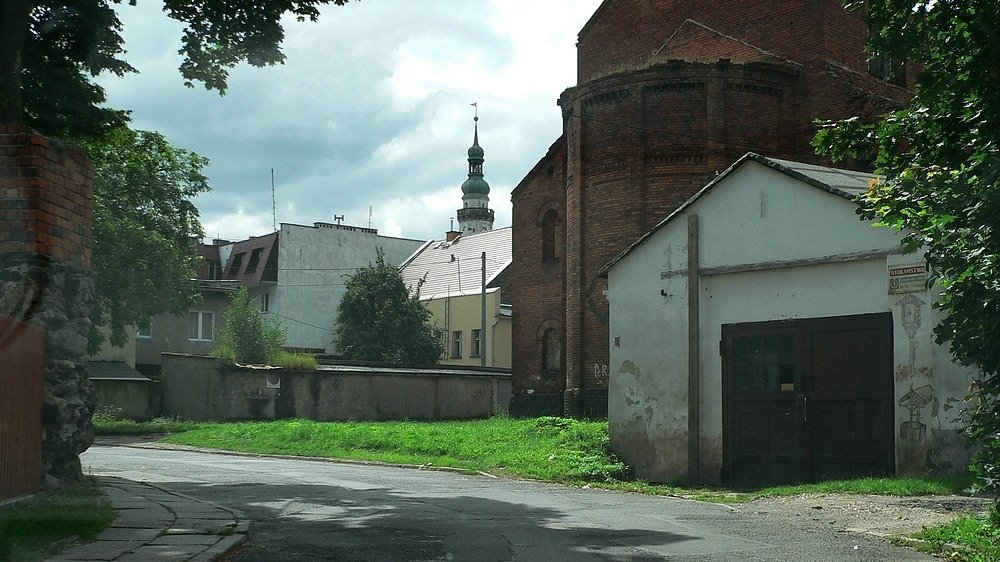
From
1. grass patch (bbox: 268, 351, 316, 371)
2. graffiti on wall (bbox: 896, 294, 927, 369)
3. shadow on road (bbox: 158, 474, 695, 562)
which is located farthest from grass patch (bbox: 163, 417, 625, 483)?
grass patch (bbox: 268, 351, 316, 371)

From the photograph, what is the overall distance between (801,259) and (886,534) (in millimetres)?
6219

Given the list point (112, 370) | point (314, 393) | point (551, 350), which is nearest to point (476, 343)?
point (112, 370)

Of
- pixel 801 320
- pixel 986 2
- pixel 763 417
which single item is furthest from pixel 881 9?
pixel 763 417

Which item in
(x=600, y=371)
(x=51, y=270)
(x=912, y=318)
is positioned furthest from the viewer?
(x=600, y=371)

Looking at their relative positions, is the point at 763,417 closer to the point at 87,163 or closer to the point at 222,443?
the point at 87,163

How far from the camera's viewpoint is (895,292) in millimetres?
14102

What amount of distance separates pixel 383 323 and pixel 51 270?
145ft

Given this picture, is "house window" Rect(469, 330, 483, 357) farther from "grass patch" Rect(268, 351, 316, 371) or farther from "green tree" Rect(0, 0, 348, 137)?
"green tree" Rect(0, 0, 348, 137)

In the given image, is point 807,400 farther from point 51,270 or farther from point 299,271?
point 299,271

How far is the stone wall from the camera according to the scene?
34.1 feet

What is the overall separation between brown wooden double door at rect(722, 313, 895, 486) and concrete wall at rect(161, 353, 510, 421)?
79.8 feet

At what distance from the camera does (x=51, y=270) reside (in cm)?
1062

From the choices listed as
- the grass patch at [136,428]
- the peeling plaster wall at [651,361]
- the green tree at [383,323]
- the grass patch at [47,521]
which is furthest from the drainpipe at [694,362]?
the green tree at [383,323]

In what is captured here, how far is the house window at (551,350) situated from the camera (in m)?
36.1
